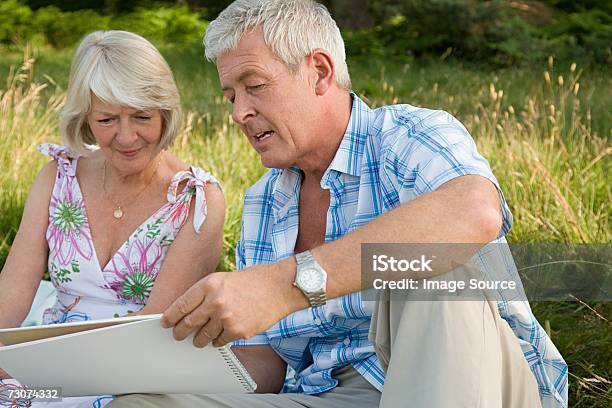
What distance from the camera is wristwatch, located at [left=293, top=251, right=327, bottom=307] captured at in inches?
85.6

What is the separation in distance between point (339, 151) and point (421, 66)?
31.4ft

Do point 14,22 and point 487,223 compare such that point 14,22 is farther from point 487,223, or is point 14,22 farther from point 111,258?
point 487,223

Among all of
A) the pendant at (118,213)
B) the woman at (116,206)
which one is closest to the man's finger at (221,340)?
the woman at (116,206)

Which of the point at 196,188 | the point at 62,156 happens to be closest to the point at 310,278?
the point at 196,188

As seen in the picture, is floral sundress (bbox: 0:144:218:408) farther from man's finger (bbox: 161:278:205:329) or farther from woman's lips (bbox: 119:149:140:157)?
man's finger (bbox: 161:278:205:329)

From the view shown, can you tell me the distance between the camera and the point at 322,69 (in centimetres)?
275

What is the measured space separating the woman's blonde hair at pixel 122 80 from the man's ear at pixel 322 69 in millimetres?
730

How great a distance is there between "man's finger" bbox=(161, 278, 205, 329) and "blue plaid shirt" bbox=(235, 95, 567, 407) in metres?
0.65

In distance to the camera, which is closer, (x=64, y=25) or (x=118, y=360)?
(x=118, y=360)

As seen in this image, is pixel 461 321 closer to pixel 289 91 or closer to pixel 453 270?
pixel 453 270

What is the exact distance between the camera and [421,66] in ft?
39.8

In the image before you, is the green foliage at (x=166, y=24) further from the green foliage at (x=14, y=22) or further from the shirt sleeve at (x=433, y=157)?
the shirt sleeve at (x=433, y=157)

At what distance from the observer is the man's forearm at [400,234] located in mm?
2201

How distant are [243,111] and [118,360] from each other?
0.77 metres
